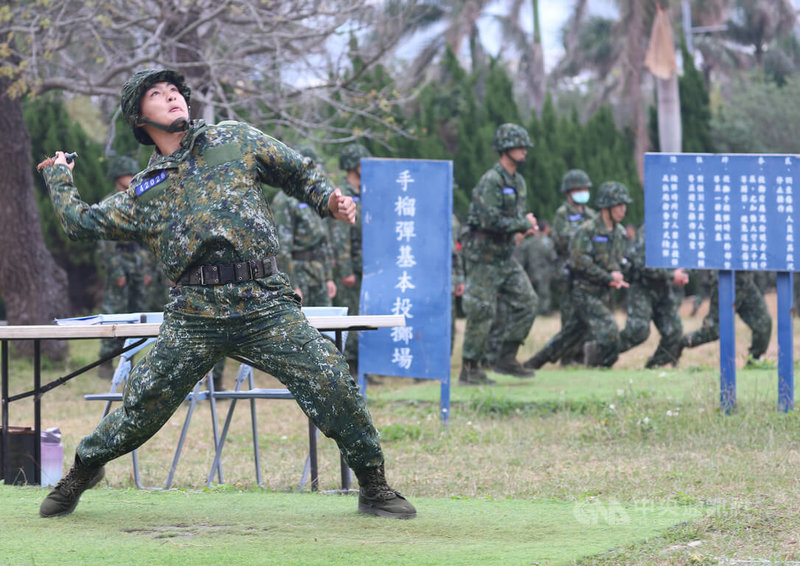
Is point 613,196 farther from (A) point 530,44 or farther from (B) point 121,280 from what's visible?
(A) point 530,44

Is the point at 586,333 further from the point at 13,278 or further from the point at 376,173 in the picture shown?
the point at 13,278

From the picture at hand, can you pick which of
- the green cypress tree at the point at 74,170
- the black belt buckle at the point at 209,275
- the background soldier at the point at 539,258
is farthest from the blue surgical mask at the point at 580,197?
the black belt buckle at the point at 209,275

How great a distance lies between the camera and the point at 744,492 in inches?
265

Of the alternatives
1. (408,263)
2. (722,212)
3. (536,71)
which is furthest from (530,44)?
(408,263)

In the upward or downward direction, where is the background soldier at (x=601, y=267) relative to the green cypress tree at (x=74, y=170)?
downward

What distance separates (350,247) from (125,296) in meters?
2.89

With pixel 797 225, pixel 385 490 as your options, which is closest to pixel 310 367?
pixel 385 490

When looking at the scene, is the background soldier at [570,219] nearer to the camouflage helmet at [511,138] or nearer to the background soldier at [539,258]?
the camouflage helmet at [511,138]

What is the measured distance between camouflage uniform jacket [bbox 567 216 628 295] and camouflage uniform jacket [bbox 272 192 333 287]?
A: 272 cm

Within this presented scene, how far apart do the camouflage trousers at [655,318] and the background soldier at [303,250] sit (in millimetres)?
3323

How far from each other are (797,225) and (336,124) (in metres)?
11.2

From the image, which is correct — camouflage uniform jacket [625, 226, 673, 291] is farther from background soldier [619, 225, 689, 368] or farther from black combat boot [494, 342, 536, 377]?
black combat boot [494, 342, 536, 377]

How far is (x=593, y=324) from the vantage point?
12992mm

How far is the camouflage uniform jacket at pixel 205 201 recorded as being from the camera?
522 centimetres
